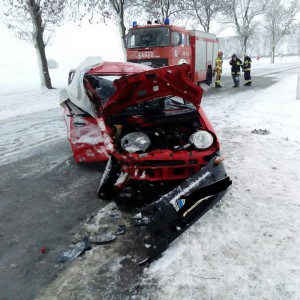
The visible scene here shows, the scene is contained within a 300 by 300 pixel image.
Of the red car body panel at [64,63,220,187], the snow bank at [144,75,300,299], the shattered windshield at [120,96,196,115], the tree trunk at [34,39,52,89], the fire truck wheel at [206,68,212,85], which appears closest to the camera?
the snow bank at [144,75,300,299]

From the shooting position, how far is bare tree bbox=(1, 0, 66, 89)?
15797 millimetres

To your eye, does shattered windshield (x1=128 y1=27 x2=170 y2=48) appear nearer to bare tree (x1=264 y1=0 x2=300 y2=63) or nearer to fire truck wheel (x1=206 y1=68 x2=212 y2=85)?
fire truck wheel (x1=206 y1=68 x2=212 y2=85)

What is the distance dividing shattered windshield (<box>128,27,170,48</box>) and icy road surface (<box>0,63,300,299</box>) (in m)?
6.81

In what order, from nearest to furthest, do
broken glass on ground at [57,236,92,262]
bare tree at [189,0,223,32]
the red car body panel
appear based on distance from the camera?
broken glass on ground at [57,236,92,262], the red car body panel, bare tree at [189,0,223,32]

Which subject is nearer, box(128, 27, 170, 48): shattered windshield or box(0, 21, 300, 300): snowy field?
box(0, 21, 300, 300): snowy field

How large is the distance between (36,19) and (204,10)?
50.9ft

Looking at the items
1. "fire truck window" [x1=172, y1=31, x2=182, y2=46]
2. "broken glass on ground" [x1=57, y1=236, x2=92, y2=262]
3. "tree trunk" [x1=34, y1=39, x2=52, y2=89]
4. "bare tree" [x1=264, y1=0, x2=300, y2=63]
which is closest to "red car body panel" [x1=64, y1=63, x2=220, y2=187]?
"broken glass on ground" [x1=57, y1=236, x2=92, y2=262]

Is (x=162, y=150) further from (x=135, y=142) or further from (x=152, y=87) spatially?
(x=152, y=87)

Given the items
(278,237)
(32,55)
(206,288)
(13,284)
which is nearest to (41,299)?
(13,284)

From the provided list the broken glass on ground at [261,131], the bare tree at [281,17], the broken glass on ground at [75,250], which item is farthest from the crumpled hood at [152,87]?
the bare tree at [281,17]

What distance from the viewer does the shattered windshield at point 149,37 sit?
1077 centimetres

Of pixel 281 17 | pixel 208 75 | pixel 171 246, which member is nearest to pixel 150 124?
pixel 171 246

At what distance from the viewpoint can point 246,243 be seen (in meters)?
2.70

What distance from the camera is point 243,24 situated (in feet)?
103
